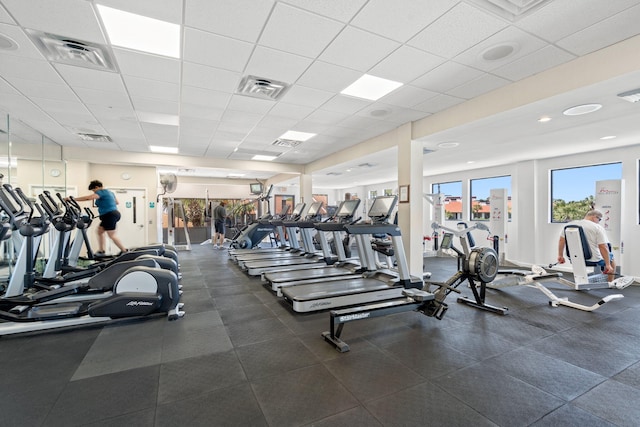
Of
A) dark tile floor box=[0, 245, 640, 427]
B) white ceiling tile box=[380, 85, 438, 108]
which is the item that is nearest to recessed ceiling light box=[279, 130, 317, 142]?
white ceiling tile box=[380, 85, 438, 108]

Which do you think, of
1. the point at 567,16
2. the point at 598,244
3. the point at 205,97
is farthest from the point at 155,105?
the point at 598,244

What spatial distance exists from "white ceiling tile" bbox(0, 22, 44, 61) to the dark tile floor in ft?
9.25

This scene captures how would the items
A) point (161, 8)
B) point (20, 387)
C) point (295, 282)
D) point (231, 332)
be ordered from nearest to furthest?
point (20, 387) → point (161, 8) → point (231, 332) → point (295, 282)

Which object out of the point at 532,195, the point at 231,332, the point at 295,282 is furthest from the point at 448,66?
the point at 532,195

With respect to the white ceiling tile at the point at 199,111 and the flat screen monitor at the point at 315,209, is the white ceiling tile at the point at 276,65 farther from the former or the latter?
the flat screen monitor at the point at 315,209

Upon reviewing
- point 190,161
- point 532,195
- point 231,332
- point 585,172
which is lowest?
point 231,332

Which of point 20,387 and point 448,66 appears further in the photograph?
point 448,66

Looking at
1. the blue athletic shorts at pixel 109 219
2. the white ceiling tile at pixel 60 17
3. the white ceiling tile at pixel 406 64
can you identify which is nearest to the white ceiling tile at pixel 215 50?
the white ceiling tile at pixel 60 17

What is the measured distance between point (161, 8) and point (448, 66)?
2.82m

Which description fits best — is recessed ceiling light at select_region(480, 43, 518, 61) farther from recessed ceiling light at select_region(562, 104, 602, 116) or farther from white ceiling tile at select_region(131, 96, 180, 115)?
white ceiling tile at select_region(131, 96, 180, 115)

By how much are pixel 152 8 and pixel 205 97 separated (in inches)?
69.3

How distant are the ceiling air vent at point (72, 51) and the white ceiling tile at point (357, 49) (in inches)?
88.3

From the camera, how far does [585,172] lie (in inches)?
254

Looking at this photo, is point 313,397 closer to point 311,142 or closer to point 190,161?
point 311,142
